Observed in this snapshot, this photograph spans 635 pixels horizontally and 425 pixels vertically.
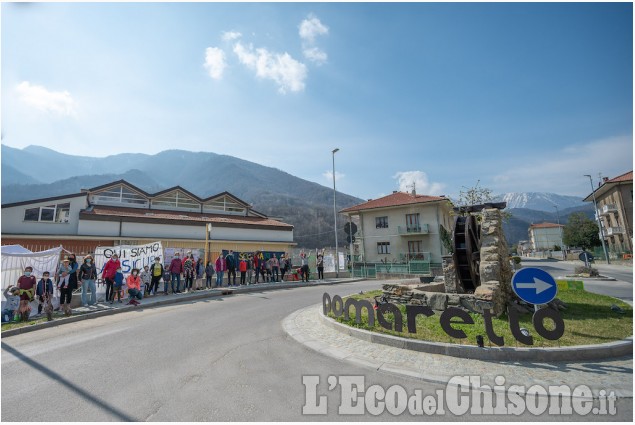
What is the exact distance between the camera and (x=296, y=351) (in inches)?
249

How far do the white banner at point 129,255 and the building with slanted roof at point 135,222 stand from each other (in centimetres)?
421

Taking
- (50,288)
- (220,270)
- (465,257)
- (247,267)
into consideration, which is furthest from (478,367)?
(247,267)

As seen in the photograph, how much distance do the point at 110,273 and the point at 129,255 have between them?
6.24ft

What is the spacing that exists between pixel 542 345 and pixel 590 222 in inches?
2758

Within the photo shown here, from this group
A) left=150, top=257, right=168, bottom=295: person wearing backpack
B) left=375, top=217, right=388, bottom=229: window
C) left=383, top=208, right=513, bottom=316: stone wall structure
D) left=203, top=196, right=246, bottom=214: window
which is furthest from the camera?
left=375, top=217, right=388, bottom=229: window

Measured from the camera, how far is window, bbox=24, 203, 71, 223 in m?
22.8

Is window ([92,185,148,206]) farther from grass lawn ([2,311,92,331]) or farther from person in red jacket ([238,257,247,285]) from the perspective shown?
grass lawn ([2,311,92,331])

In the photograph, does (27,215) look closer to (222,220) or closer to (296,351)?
(222,220)

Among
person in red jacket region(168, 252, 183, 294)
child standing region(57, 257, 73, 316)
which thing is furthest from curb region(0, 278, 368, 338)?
person in red jacket region(168, 252, 183, 294)

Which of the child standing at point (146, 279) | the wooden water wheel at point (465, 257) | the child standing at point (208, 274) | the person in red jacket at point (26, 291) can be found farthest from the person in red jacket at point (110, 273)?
the wooden water wheel at point (465, 257)

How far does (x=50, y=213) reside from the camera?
76.8 feet

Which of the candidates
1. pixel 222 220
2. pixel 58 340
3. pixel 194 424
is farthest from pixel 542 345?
pixel 222 220

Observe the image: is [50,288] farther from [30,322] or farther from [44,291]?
[30,322]

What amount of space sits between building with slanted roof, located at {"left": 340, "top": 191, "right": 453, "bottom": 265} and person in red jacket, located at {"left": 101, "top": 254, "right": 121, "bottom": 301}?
32.1 m
